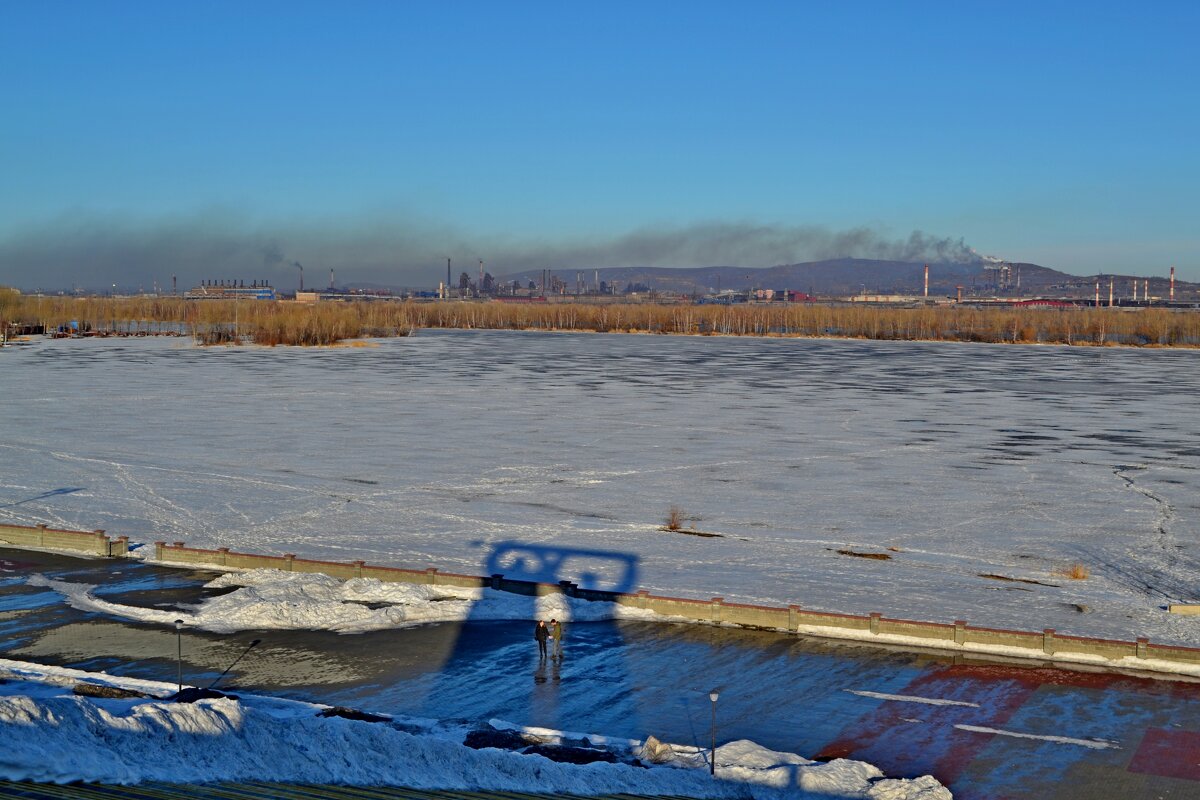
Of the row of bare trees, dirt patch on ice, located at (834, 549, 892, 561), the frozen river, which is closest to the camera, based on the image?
the frozen river

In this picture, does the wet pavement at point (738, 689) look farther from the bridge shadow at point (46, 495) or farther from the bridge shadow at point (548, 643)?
the bridge shadow at point (46, 495)

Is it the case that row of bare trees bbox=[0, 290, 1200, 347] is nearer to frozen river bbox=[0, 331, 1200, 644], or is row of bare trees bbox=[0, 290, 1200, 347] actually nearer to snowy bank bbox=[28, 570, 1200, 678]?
frozen river bbox=[0, 331, 1200, 644]

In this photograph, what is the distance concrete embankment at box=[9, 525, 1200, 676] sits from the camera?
→ 22.0 meters

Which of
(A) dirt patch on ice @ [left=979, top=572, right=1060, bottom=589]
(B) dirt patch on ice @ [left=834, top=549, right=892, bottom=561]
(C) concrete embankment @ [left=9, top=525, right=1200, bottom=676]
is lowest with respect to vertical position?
(C) concrete embankment @ [left=9, top=525, right=1200, bottom=676]

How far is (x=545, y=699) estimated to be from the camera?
20109mm

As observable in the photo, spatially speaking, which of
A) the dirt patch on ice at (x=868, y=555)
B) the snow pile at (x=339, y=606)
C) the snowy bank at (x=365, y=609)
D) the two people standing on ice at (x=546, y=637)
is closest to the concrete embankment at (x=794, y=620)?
the snowy bank at (x=365, y=609)

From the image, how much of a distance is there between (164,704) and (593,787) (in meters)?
6.05

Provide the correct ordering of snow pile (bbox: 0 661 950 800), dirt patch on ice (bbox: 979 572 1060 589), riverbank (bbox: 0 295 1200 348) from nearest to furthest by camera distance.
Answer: snow pile (bbox: 0 661 950 800), dirt patch on ice (bbox: 979 572 1060 589), riverbank (bbox: 0 295 1200 348)

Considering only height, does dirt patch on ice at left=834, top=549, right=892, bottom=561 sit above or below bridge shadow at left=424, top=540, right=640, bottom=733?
above

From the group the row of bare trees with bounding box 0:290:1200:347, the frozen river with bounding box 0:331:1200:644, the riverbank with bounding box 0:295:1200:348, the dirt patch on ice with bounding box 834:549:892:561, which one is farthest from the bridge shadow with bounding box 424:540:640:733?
the riverbank with bounding box 0:295:1200:348

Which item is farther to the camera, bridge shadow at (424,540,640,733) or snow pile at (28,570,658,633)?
snow pile at (28,570,658,633)

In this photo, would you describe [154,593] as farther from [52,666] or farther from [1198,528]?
[1198,528]

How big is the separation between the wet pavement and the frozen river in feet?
11.0

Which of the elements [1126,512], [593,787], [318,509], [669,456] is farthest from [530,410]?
[593,787]
